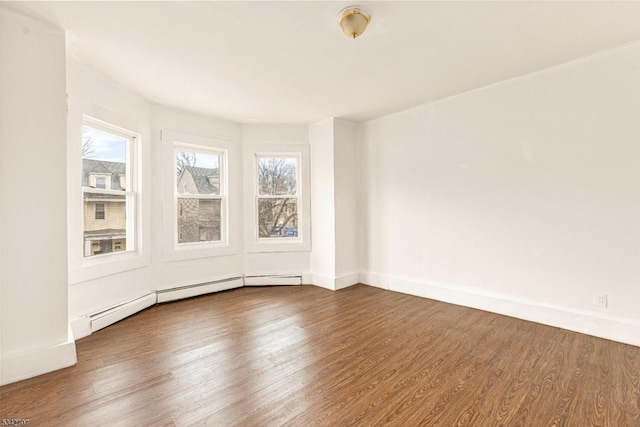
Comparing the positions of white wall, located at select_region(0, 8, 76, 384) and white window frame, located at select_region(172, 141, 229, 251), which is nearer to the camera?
white wall, located at select_region(0, 8, 76, 384)

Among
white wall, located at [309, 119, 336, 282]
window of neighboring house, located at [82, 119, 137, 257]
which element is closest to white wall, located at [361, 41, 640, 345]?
white wall, located at [309, 119, 336, 282]

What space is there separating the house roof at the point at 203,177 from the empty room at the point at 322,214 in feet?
0.10

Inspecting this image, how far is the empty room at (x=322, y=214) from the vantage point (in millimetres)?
1901

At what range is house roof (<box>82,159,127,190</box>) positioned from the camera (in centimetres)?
290

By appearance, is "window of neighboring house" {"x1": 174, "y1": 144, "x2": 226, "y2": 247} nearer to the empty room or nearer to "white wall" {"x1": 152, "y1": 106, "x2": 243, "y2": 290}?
the empty room

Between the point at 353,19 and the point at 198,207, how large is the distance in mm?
3152

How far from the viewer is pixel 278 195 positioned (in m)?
4.57

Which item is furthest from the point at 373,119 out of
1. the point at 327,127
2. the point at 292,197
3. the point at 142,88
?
the point at 142,88

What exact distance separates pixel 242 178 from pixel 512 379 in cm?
386

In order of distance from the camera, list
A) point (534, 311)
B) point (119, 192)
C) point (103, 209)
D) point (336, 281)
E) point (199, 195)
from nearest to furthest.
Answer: point (534, 311)
point (103, 209)
point (119, 192)
point (199, 195)
point (336, 281)

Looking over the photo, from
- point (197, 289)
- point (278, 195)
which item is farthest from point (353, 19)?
point (197, 289)

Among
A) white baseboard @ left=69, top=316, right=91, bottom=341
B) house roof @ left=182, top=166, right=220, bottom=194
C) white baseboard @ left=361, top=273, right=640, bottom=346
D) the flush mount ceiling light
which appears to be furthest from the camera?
house roof @ left=182, top=166, right=220, bottom=194

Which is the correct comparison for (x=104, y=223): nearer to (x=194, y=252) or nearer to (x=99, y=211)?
(x=99, y=211)

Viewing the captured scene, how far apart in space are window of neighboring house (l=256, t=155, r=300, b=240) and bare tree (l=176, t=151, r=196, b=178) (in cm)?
95
